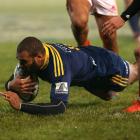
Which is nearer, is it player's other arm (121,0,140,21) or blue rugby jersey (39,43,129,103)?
blue rugby jersey (39,43,129,103)

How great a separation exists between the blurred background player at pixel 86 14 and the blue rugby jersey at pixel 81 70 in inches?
48.9

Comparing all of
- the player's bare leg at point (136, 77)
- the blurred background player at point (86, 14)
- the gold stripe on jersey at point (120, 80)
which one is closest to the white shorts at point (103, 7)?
the blurred background player at point (86, 14)

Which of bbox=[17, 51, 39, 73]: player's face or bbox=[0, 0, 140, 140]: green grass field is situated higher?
bbox=[17, 51, 39, 73]: player's face

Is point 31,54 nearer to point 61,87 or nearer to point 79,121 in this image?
point 61,87

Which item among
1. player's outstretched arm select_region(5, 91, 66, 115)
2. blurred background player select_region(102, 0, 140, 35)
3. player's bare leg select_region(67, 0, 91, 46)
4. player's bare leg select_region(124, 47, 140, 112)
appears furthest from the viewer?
player's bare leg select_region(67, 0, 91, 46)

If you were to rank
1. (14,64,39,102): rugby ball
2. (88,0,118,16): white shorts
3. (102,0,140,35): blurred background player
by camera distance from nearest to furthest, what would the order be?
(102,0,140,35): blurred background player → (14,64,39,102): rugby ball → (88,0,118,16): white shorts

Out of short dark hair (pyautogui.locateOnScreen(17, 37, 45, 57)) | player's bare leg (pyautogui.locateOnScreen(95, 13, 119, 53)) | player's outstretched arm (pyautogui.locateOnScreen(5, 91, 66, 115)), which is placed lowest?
player's bare leg (pyautogui.locateOnScreen(95, 13, 119, 53))

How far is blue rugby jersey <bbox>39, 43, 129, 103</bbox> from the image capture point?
7262 millimetres

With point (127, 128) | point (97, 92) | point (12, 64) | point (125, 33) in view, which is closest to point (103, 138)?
point (127, 128)

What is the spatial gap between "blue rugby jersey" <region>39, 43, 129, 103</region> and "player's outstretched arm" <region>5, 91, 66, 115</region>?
0.28ft

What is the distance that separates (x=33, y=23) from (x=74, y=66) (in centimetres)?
2137

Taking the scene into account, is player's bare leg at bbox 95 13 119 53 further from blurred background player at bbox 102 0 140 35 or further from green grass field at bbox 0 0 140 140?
blurred background player at bbox 102 0 140 35

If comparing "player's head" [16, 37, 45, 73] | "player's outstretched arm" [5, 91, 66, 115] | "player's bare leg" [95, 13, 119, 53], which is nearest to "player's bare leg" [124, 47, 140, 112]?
"player's outstretched arm" [5, 91, 66, 115]

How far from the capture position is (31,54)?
7.14 metres
